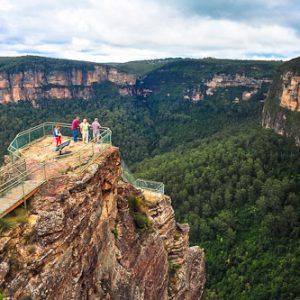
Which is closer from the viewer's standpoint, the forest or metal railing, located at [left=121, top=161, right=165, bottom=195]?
metal railing, located at [left=121, top=161, right=165, bottom=195]

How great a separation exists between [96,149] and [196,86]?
148 metres

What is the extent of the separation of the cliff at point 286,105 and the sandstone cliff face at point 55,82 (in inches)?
3463

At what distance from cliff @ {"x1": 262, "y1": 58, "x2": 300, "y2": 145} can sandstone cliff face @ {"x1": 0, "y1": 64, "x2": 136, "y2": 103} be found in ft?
289

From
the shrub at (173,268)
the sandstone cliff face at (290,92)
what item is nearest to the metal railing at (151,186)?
the shrub at (173,268)

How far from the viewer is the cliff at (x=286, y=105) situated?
303 feet

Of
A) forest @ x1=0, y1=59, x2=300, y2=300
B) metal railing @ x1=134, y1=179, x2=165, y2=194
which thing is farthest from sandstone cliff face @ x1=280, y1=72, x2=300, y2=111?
metal railing @ x1=134, y1=179, x2=165, y2=194

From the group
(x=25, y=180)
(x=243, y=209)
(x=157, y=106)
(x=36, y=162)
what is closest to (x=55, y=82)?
(x=157, y=106)

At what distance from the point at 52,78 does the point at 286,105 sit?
98464 millimetres

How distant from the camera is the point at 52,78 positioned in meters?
156

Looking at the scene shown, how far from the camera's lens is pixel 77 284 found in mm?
14375

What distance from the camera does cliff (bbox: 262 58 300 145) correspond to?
92312 mm

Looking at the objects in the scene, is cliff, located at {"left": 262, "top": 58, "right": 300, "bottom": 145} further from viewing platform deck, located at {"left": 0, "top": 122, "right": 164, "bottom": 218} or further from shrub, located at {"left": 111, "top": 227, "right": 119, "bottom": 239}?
shrub, located at {"left": 111, "top": 227, "right": 119, "bottom": 239}

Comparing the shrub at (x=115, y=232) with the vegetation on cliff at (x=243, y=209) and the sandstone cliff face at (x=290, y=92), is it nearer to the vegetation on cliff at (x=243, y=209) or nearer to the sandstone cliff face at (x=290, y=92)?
the vegetation on cliff at (x=243, y=209)

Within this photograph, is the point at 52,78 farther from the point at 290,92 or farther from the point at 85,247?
the point at 85,247
